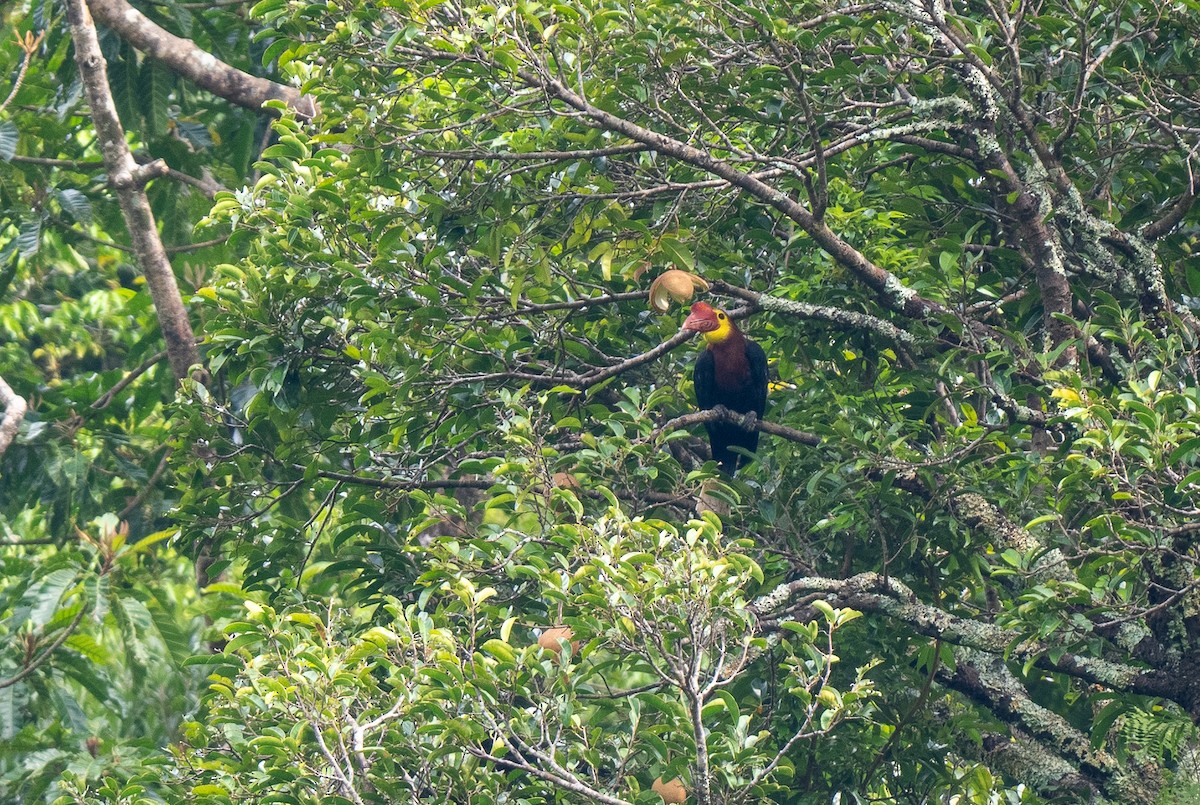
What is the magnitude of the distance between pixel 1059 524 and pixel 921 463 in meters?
0.47

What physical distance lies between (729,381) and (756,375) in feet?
0.52

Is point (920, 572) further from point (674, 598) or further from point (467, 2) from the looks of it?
point (467, 2)

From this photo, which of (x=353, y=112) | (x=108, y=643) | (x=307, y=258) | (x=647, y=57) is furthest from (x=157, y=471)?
(x=647, y=57)

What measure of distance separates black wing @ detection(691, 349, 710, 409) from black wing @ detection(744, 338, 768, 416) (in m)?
0.21

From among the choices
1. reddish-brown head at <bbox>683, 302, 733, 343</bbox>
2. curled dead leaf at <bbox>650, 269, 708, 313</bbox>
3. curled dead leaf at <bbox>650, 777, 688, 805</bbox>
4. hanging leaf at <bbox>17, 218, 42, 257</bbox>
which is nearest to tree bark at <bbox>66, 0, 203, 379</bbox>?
hanging leaf at <bbox>17, 218, 42, 257</bbox>

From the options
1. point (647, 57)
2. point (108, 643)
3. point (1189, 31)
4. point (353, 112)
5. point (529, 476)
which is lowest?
point (108, 643)

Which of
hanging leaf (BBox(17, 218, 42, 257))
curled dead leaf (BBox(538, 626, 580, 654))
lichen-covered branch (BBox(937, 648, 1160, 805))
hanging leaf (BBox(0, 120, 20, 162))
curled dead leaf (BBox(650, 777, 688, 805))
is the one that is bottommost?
lichen-covered branch (BBox(937, 648, 1160, 805))

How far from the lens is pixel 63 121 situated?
7.02 m

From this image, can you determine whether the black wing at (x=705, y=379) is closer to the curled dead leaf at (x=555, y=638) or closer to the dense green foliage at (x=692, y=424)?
the dense green foliage at (x=692, y=424)

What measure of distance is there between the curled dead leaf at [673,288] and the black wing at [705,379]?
1.82 meters

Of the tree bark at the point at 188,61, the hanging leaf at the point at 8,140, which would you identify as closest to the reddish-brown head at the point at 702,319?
the tree bark at the point at 188,61

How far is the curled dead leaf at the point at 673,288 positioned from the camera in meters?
3.86

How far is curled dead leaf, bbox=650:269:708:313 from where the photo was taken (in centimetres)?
386

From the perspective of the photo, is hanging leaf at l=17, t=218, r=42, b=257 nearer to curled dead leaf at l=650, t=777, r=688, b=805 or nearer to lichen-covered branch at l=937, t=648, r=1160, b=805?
curled dead leaf at l=650, t=777, r=688, b=805
